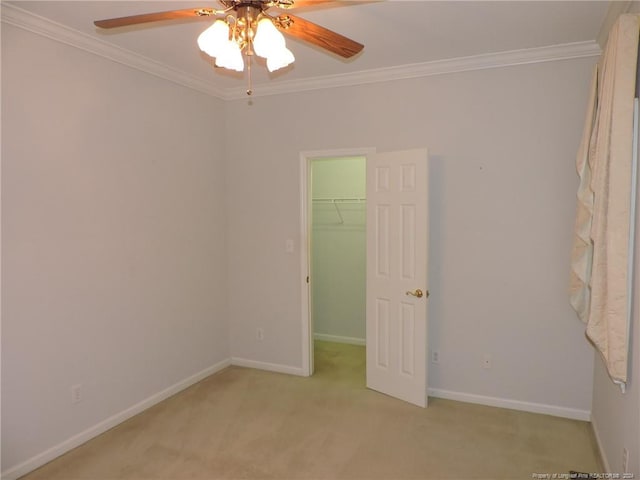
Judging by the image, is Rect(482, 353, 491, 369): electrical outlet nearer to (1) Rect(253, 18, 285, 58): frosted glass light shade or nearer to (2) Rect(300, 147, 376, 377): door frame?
(2) Rect(300, 147, 376, 377): door frame

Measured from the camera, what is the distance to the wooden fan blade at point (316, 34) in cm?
184

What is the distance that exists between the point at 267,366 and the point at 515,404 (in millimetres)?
2235

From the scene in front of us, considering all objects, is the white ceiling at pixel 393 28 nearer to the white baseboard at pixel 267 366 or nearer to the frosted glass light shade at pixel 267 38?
the frosted glass light shade at pixel 267 38

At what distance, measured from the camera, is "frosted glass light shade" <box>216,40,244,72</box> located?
5.96 feet

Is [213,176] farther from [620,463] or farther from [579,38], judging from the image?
[620,463]

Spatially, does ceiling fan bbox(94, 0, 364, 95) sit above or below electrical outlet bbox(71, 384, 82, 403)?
above

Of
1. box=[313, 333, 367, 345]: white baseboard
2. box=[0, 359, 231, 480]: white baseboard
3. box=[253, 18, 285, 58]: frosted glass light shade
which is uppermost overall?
box=[253, 18, 285, 58]: frosted glass light shade

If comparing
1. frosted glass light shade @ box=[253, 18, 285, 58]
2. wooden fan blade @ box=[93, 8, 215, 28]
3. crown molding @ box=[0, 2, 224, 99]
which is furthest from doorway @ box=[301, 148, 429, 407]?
wooden fan blade @ box=[93, 8, 215, 28]

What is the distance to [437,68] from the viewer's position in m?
3.51

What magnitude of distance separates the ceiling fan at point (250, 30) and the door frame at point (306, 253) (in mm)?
2089

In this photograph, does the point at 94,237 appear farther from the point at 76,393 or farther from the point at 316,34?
the point at 316,34

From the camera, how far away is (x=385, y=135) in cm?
376

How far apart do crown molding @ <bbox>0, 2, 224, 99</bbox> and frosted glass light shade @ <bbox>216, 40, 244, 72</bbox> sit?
Result: 4.98 feet

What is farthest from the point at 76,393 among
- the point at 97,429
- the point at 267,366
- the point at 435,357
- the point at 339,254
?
the point at 339,254
